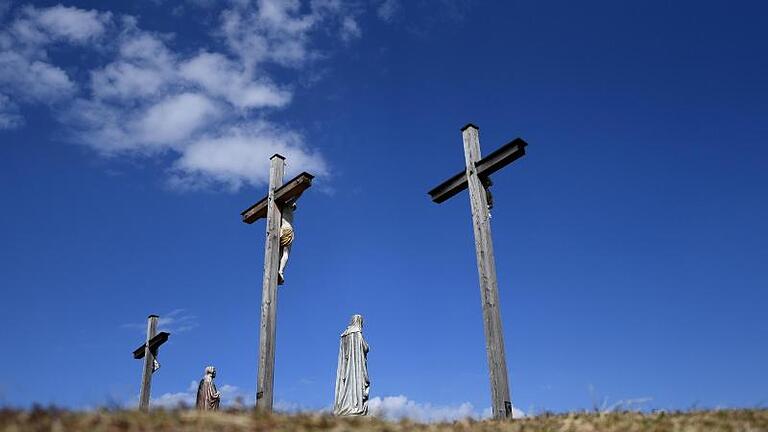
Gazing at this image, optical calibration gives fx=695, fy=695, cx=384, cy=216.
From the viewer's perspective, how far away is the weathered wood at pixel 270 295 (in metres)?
10.7

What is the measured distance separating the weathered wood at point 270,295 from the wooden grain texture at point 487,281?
3.37 meters

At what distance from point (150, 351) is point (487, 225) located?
11.0 m

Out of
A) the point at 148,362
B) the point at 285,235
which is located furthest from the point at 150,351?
the point at 285,235

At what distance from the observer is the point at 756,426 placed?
7.21 m

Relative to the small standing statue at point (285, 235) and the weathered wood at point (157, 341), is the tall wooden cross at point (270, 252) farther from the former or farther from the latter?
the weathered wood at point (157, 341)

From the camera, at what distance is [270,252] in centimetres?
1191

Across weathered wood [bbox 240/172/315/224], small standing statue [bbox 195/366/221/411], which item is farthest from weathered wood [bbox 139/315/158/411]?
weathered wood [bbox 240/172/315/224]

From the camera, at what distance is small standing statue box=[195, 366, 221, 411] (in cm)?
1465

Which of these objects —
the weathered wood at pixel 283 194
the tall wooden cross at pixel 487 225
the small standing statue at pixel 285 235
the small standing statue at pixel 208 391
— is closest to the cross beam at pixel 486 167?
the tall wooden cross at pixel 487 225

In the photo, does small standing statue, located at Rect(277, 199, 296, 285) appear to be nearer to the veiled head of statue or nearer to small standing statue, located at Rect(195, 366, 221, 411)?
the veiled head of statue

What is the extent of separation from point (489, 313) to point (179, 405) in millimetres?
4800

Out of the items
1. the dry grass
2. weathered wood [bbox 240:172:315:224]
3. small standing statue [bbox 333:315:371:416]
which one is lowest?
the dry grass

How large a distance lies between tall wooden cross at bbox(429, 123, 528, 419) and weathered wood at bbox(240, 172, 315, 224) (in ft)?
7.22

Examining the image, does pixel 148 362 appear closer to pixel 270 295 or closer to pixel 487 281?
pixel 270 295
